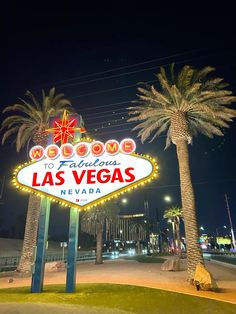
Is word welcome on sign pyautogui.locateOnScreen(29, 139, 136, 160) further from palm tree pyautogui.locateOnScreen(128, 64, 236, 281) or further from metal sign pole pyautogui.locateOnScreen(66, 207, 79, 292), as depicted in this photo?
palm tree pyautogui.locateOnScreen(128, 64, 236, 281)

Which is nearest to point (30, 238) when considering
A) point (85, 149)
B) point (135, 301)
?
point (85, 149)

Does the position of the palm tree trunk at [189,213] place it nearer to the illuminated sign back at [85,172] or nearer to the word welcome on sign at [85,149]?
the illuminated sign back at [85,172]

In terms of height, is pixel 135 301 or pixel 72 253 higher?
pixel 72 253

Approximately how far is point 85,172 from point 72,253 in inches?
175

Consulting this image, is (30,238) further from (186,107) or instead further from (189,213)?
(186,107)

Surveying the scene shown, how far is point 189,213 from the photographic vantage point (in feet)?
61.7

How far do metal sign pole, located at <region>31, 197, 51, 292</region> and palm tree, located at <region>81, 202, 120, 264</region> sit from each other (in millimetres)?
21249

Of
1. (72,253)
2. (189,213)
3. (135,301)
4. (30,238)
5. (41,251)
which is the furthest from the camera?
(30,238)

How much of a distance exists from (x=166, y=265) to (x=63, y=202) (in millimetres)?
13609

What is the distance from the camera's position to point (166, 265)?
23938 millimetres

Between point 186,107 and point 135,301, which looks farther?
A: point 186,107

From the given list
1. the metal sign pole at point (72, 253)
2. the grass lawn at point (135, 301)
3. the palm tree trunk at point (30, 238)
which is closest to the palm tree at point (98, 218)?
the palm tree trunk at point (30, 238)

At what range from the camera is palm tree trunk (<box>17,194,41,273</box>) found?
897 inches

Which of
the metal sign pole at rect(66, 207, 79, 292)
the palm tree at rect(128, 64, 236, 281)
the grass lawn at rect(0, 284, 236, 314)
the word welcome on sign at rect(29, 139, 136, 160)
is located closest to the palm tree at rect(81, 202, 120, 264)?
the palm tree at rect(128, 64, 236, 281)
